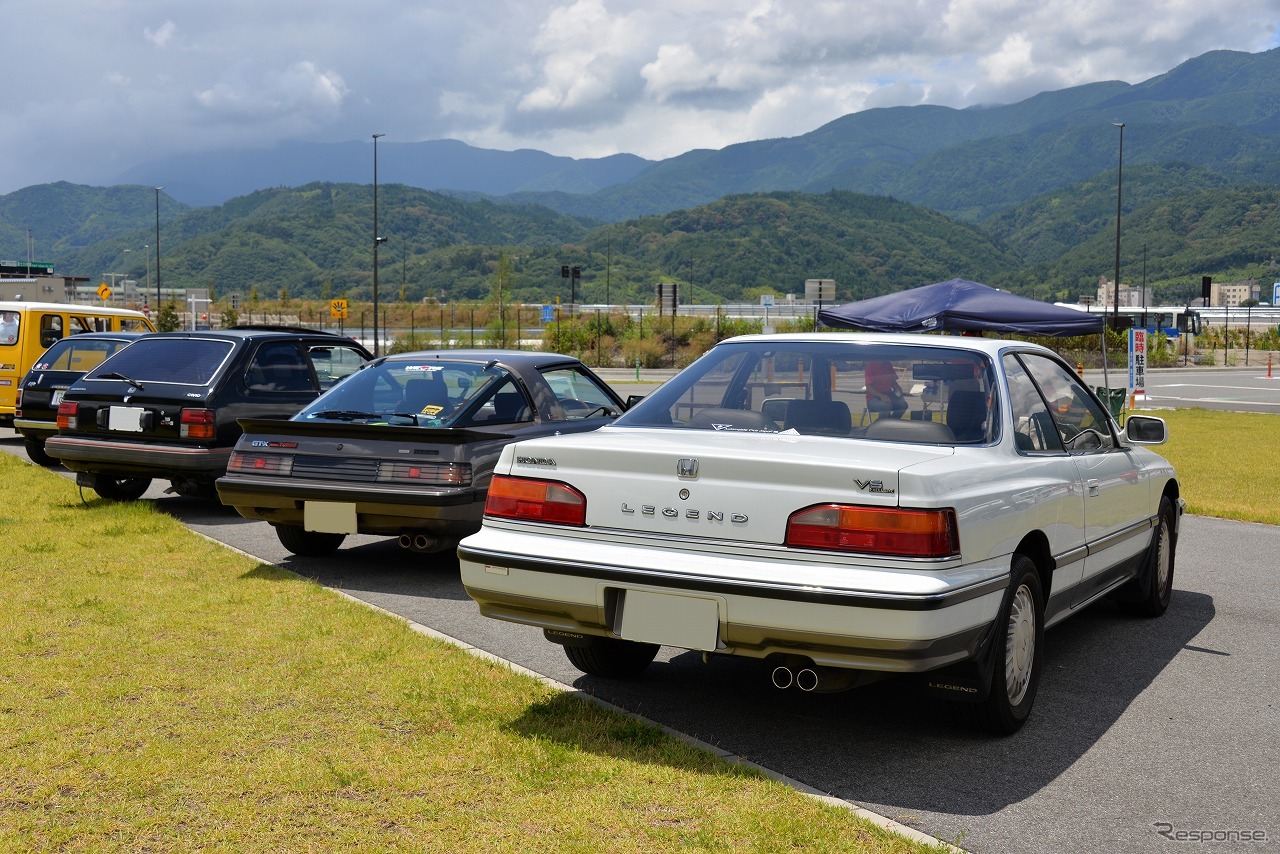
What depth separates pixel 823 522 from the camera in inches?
168

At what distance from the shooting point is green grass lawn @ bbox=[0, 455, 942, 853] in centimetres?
372

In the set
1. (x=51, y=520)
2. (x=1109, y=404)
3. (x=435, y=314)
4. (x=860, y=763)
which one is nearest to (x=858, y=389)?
(x=860, y=763)

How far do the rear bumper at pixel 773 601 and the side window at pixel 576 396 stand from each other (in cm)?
384

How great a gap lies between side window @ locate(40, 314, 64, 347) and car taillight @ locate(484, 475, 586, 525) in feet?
44.1

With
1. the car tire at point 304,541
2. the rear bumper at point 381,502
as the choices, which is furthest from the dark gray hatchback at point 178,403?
the rear bumper at point 381,502

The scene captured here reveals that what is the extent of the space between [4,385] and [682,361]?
38.9 m

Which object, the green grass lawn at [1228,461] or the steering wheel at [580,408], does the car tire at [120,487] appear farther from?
the green grass lawn at [1228,461]

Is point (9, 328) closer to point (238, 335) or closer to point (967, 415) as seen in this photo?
point (238, 335)

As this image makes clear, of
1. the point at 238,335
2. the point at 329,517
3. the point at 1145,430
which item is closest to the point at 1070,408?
the point at 1145,430

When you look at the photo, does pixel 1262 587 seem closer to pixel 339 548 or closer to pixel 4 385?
pixel 339 548

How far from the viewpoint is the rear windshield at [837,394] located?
197 inches

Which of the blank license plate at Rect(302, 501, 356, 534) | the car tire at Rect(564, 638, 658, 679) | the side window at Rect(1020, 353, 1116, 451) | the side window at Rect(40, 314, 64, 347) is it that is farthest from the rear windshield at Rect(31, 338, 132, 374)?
the side window at Rect(1020, 353, 1116, 451)

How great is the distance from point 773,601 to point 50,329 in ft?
49.1

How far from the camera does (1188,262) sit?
156000mm
